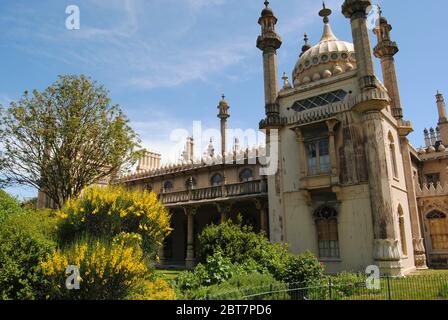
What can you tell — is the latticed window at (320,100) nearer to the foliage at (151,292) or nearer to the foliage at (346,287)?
the foliage at (346,287)

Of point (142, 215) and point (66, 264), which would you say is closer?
point (66, 264)

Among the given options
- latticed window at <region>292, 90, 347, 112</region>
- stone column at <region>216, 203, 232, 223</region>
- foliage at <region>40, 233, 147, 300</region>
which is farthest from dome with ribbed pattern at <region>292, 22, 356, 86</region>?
foliage at <region>40, 233, 147, 300</region>

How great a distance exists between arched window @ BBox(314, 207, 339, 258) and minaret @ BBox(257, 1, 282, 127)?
19.3 feet

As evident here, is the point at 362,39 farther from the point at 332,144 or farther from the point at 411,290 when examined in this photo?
the point at 411,290

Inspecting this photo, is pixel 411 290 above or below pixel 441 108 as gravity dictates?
below

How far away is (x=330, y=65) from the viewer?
→ 899 inches

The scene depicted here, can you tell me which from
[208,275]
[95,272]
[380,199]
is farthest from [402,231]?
[95,272]

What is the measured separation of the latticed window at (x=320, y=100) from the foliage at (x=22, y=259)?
49.9ft

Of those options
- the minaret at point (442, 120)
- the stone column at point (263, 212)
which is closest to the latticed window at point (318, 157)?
the stone column at point (263, 212)

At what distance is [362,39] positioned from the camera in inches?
753

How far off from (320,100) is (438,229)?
11.1 meters
